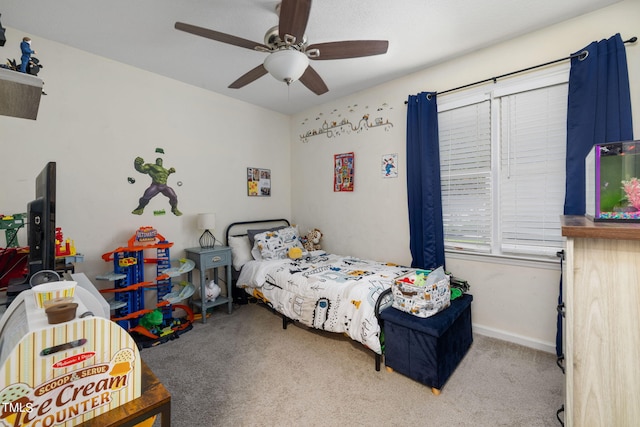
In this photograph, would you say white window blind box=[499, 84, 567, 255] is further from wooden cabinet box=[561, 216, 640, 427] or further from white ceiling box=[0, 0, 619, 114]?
wooden cabinet box=[561, 216, 640, 427]

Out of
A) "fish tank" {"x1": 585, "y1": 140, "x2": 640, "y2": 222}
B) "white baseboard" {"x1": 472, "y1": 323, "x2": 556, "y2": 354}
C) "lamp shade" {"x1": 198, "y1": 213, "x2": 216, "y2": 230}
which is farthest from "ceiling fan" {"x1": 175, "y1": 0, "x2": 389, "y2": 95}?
"white baseboard" {"x1": 472, "y1": 323, "x2": 556, "y2": 354}

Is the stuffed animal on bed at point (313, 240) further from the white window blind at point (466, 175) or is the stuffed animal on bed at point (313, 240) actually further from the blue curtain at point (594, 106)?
the blue curtain at point (594, 106)

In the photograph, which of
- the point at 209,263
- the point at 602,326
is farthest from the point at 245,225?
the point at 602,326

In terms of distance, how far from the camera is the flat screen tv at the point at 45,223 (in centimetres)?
106

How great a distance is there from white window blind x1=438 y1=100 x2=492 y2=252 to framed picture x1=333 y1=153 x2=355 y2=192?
1114 mm

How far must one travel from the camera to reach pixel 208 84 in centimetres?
322

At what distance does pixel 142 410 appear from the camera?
744 millimetres

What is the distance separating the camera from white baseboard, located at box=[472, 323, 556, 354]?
7.63ft

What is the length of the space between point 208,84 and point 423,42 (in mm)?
2346

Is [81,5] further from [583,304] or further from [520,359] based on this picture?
[520,359]

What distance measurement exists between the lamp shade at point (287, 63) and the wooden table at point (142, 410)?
5.82ft

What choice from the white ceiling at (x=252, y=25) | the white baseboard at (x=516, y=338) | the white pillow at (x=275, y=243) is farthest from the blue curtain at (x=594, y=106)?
the white pillow at (x=275, y=243)

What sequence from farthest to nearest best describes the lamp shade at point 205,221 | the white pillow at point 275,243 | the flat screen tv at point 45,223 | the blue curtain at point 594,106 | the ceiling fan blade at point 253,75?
the white pillow at point 275,243 < the lamp shade at point 205,221 < the ceiling fan blade at point 253,75 < the blue curtain at point 594,106 < the flat screen tv at point 45,223

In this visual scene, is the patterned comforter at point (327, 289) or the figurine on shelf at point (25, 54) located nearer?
the figurine on shelf at point (25, 54)
